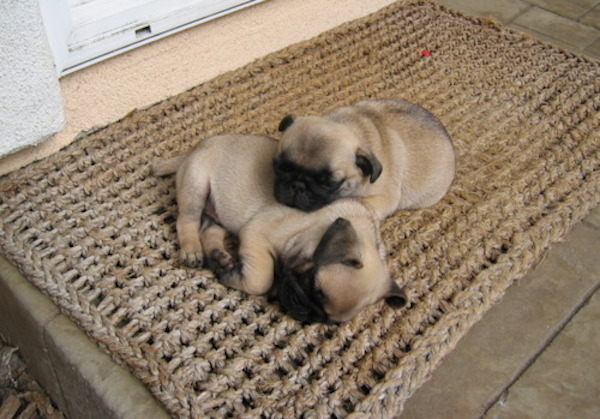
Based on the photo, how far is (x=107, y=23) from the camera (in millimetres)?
3141

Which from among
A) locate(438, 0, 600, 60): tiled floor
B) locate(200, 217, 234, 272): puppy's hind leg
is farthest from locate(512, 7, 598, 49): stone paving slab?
locate(200, 217, 234, 272): puppy's hind leg

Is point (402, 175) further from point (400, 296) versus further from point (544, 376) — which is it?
point (544, 376)

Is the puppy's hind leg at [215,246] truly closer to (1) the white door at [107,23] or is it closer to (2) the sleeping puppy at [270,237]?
(2) the sleeping puppy at [270,237]

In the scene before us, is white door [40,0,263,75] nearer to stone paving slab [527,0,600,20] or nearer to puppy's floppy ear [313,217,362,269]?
puppy's floppy ear [313,217,362,269]

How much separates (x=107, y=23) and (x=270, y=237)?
159 cm

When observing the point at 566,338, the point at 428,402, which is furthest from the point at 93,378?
the point at 566,338

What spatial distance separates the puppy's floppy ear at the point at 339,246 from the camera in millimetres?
1960

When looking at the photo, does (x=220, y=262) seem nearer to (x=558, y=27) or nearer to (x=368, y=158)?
(x=368, y=158)

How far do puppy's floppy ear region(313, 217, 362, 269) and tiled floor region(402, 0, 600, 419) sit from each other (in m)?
0.62

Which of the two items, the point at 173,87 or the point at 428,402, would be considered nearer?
the point at 428,402

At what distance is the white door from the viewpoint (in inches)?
116

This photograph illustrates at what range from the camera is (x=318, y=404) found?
1.95 metres

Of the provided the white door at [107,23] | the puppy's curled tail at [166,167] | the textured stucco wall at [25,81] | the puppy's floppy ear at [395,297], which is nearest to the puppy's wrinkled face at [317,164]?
the puppy's floppy ear at [395,297]

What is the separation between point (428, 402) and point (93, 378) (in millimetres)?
1139
